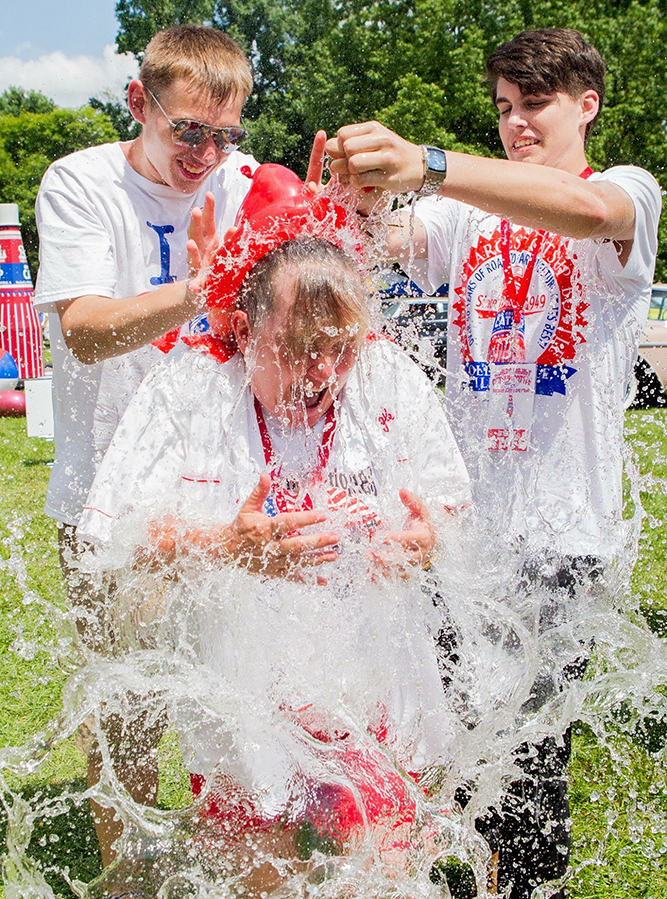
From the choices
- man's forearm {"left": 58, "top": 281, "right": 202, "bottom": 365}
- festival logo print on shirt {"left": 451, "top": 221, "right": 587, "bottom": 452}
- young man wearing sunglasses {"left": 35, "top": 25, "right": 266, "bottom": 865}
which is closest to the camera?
man's forearm {"left": 58, "top": 281, "right": 202, "bottom": 365}

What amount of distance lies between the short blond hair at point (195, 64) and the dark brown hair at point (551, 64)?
2.71 ft

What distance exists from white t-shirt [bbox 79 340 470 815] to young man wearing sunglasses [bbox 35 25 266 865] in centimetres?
31

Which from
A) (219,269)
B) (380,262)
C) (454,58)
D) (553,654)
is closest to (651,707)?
(553,654)

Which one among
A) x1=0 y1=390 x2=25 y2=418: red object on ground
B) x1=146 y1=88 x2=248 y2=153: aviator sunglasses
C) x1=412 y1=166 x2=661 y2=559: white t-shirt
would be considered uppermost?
x1=146 y1=88 x2=248 y2=153: aviator sunglasses

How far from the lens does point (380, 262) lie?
7.94 ft

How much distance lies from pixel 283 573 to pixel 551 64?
5.74 ft

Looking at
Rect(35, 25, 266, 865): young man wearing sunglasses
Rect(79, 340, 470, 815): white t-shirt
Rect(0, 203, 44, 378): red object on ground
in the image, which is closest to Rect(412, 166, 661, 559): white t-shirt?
Rect(79, 340, 470, 815): white t-shirt

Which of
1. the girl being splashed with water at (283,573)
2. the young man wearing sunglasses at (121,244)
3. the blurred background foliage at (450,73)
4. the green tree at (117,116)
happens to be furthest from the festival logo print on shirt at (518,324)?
the green tree at (117,116)

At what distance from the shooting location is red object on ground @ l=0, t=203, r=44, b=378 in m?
11.7

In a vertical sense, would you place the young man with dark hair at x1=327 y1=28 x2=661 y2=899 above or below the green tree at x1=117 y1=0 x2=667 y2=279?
below

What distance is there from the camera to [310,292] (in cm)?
205

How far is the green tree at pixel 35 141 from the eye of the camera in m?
52.7

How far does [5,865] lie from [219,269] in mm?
1986

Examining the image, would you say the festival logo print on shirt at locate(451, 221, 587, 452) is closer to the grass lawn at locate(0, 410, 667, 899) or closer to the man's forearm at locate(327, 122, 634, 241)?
the man's forearm at locate(327, 122, 634, 241)
